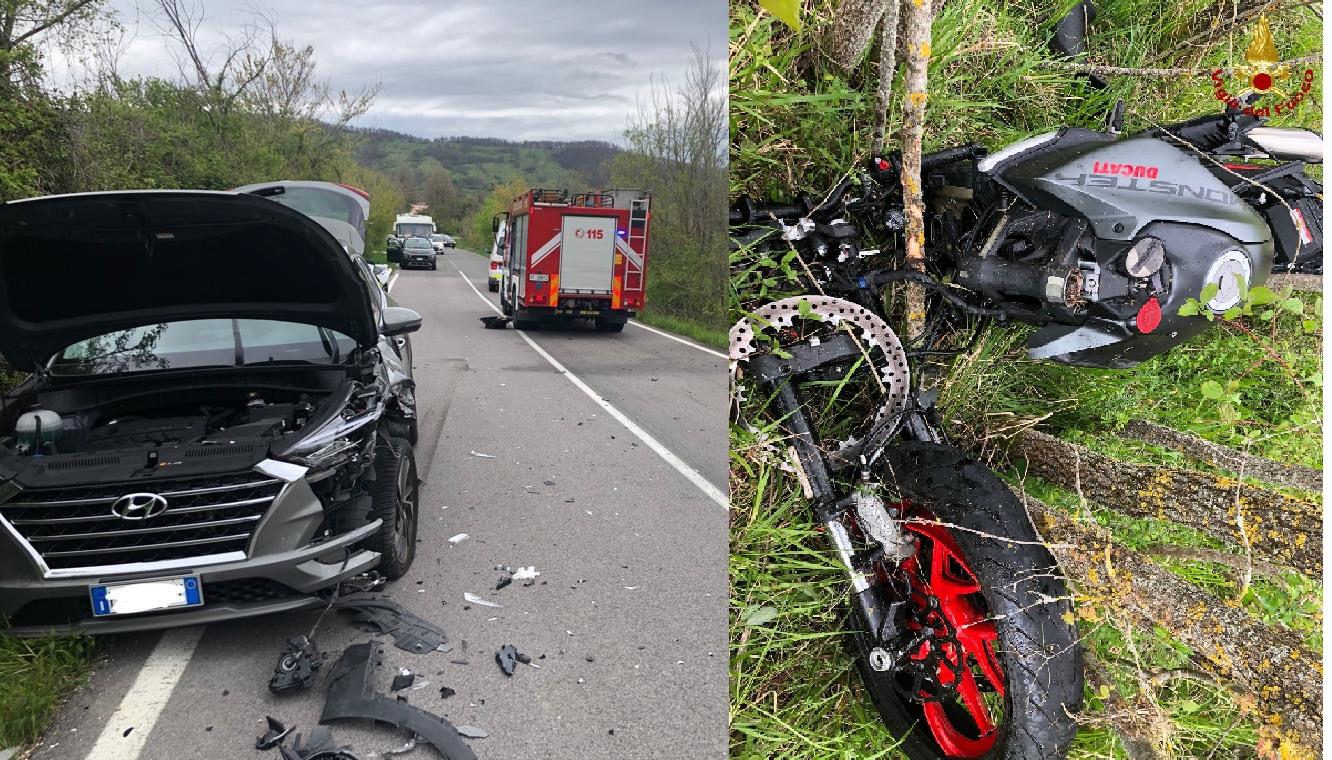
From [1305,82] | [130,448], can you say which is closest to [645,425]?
[130,448]

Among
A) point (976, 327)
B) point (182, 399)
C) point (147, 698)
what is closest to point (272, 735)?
point (147, 698)

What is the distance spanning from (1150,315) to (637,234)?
41.6 inches

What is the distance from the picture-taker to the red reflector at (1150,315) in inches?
A: 63.0

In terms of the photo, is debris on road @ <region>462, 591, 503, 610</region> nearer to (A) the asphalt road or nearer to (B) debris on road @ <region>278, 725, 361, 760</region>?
(A) the asphalt road

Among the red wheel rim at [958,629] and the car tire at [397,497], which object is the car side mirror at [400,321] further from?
the red wheel rim at [958,629]

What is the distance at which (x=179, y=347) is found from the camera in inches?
51.5

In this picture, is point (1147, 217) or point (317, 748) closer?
point (317, 748)

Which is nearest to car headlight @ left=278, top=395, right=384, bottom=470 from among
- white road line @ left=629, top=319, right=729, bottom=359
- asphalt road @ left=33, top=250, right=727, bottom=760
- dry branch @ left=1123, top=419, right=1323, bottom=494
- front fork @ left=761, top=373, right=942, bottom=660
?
asphalt road @ left=33, top=250, right=727, bottom=760

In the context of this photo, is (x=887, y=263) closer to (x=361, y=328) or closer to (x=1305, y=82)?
(x=361, y=328)

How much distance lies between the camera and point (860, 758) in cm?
197

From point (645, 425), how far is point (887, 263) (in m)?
0.86

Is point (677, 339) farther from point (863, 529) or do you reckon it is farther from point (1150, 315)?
point (1150, 315)

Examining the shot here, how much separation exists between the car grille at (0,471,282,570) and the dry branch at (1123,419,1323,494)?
2110 millimetres

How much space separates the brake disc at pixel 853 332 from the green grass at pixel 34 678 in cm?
108
